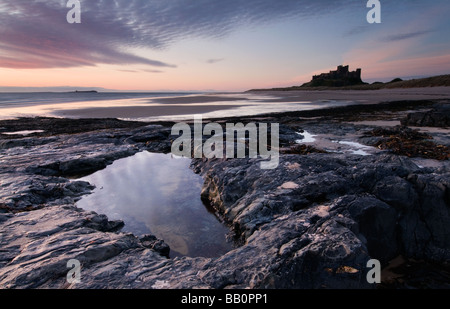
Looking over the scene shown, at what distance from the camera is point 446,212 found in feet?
16.9

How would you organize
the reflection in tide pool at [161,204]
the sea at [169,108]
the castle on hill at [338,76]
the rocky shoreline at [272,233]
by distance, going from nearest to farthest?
the rocky shoreline at [272,233] < the reflection in tide pool at [161,204] < the sea at [169,108] < the castle on hill at [338,76]

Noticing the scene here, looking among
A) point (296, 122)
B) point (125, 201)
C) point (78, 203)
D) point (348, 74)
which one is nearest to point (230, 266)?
point (125, 201)

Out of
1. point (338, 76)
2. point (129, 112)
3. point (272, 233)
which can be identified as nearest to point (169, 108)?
point (129, 112)

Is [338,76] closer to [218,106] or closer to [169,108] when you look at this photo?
[218,106]

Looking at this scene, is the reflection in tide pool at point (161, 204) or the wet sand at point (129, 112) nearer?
the reflection in tide pool at point (161, 204)

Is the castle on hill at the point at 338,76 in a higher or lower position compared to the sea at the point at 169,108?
higher

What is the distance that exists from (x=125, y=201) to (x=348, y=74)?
15658 cm

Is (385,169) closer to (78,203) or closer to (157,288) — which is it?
(157,288)

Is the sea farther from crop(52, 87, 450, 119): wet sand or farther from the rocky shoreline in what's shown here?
the rocky shoreline

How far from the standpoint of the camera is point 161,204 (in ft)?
25.4

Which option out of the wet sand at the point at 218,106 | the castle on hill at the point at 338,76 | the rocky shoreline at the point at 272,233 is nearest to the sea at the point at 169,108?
the wet sand at the point at 218,106

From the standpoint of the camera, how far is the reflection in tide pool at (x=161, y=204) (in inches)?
232

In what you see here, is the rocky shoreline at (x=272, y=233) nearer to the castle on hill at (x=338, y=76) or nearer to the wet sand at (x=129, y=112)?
the wet sand at (x=129, y=112)

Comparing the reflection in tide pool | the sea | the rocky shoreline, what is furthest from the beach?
the rocky shoreline
